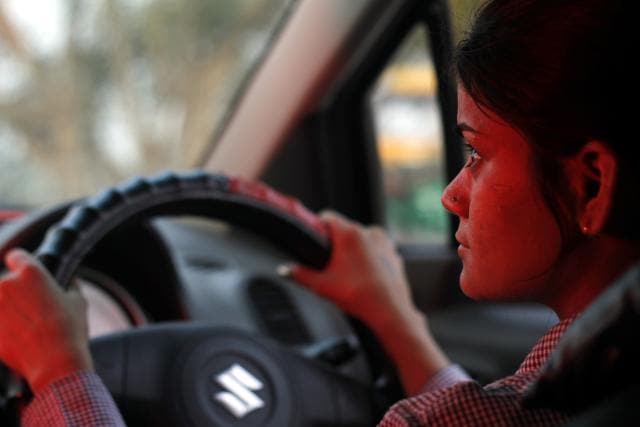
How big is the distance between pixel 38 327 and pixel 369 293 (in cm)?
45

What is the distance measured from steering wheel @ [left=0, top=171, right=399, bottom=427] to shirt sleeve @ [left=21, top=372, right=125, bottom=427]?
0.08 metres

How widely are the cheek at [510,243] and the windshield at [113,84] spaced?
257 cm

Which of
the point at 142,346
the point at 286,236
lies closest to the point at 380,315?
the point at 286,236

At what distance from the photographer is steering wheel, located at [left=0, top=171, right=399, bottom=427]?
1.20 meters

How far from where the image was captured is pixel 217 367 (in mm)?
1256

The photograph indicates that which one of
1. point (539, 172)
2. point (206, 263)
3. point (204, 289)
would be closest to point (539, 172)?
point (539, 172)

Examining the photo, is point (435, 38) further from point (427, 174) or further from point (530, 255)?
point (530, 255)

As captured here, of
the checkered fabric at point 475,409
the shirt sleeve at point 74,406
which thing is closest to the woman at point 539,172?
the checkered fabric at point 475,409

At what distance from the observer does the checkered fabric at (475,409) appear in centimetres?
79

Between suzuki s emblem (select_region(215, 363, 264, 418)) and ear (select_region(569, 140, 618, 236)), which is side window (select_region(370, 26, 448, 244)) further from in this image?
ear (select_region(569, 140, 618, 236))

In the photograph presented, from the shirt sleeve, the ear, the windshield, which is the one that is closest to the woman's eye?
the ear

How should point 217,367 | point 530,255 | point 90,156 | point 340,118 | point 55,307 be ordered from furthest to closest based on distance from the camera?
point 90,156
point 340,118
point 217,367
point 55,307
point 530,255

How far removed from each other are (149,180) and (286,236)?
203mm

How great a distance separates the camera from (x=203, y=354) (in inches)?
49.3
